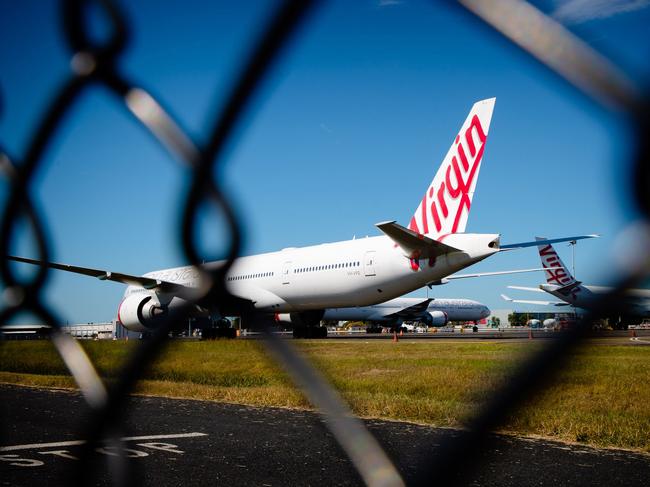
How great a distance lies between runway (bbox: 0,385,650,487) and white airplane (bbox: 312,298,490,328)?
3402 centimetres

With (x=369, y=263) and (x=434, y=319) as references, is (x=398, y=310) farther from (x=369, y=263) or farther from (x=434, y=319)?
(x=369, y=263)

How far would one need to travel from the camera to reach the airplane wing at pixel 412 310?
4859 cm

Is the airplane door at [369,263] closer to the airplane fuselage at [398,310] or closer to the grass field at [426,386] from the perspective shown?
the grass field at [426,386]

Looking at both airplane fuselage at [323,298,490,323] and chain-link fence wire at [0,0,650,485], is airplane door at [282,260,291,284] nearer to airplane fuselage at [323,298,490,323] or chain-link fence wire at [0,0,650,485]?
airplane fuselage at [323,298,490,323]

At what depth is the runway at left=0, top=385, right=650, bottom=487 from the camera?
4.46 m

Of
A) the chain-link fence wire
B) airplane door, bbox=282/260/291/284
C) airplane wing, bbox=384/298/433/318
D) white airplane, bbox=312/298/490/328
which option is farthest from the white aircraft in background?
airplane wing, bbox=384/298/433/318

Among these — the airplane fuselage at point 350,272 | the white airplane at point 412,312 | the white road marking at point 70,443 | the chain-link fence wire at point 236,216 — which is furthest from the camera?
the white airplane at point 412,312

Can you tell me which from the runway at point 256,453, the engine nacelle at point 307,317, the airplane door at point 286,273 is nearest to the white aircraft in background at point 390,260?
the airplane door at point 286,273

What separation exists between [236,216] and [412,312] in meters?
48.7

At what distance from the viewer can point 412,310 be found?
49.0 meters

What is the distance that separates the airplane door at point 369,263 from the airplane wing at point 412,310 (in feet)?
92.1

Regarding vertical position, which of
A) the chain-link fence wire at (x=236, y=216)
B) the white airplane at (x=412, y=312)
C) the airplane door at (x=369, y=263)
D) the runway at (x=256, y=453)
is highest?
the airplane door at (x=369, y=263)

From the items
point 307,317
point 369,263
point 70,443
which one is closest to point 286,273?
point 369,263

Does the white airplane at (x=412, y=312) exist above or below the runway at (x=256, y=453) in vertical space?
above
